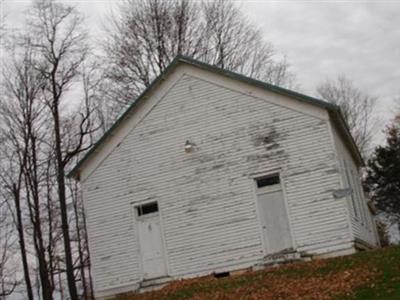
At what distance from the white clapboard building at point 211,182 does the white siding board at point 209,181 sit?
0.03m

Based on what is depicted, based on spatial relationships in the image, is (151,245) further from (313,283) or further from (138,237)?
(313,283)

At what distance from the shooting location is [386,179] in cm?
5331

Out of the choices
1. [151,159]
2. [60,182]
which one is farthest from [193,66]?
[60,182]

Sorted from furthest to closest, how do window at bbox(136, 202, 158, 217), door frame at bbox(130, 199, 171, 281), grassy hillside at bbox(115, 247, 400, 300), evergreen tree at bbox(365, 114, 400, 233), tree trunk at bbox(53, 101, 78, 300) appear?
evergreen tree at bbox(365, 114, 400, 233) < tree trunk at bbox(53, 101, 78, 300) < window at bbox(136, 202, 158, 217) < door frame at bbox(130, 199, 171, 281) < grassy hillside at bbox(115, 247, 400, 300)

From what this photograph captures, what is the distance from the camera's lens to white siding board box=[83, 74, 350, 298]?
19.5 m

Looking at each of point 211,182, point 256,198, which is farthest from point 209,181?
point 256,198

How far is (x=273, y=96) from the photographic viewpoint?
66.3ft

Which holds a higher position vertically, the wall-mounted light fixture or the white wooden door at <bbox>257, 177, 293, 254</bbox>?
the wall-mounted light fixture

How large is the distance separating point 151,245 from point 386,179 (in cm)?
3648

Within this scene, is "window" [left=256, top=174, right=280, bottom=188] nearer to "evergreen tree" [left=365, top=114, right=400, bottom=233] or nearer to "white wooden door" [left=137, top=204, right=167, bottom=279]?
"white wooden door" [left=137, top=204, right=167, bottom=279]

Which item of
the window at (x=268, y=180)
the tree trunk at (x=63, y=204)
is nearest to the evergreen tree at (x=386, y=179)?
the tree trunk at (x=63, y=204)

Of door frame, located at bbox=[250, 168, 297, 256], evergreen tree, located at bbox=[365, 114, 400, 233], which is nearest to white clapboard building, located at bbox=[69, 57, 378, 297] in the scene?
door frame, located at bbox=[250, 168, 297, 256]

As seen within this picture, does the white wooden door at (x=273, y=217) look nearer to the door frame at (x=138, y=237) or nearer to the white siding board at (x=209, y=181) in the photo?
the white siding board at (x=209, y=181)

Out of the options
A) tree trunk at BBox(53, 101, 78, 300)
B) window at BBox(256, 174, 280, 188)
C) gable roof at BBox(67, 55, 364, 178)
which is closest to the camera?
gable roof at BBox(67, 55, 364, 178)
